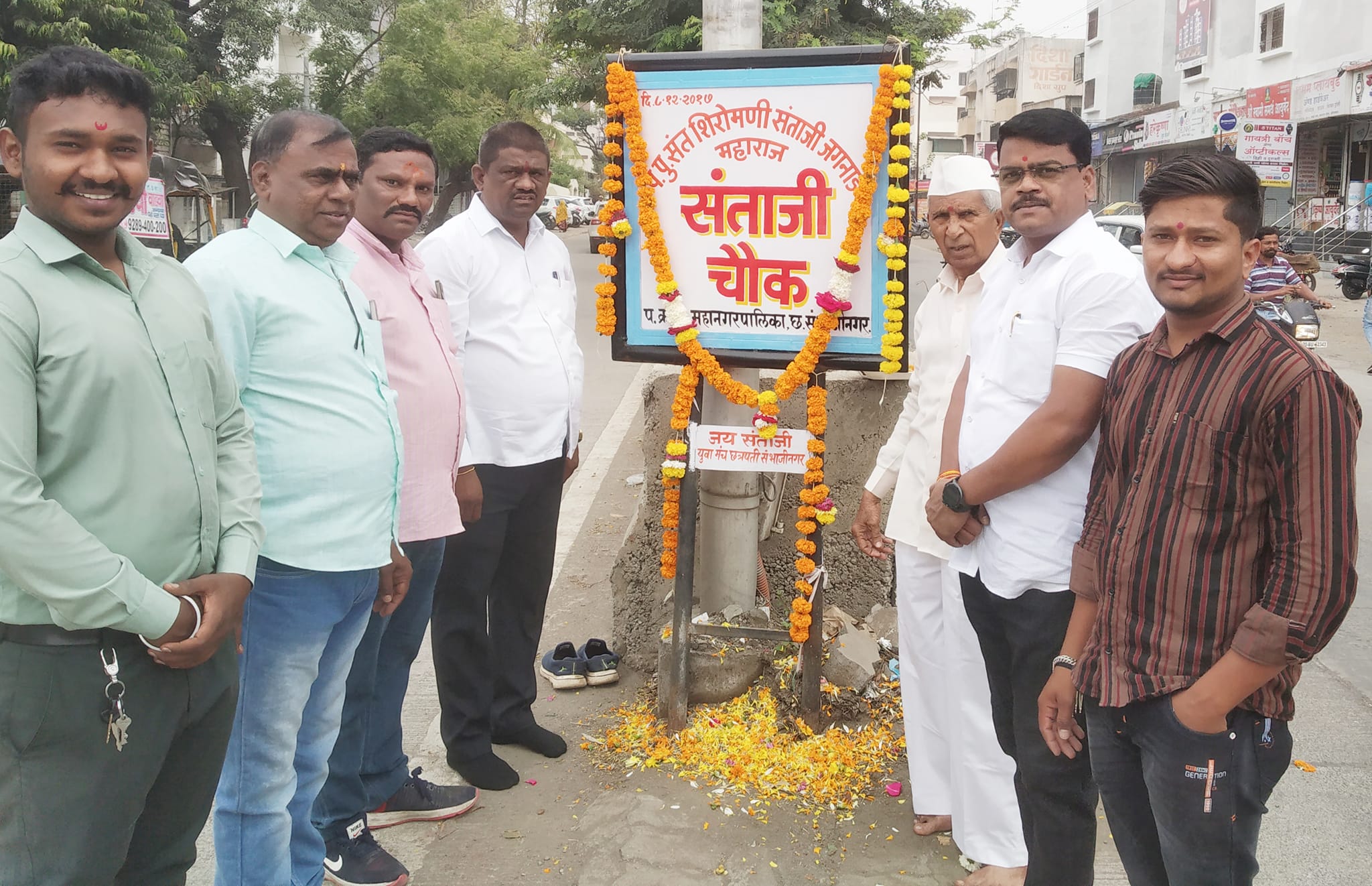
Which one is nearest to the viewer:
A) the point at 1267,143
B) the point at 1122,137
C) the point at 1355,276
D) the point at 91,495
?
the point at 91,495

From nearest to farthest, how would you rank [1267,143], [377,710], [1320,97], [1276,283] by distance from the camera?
[377,710], [1276,283], [1267,143], [1320,97]

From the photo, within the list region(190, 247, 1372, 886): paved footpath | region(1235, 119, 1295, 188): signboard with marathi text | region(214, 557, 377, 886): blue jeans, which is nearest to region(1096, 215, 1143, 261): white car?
region(1235, 119, 1295, 188): signboard with marathi text

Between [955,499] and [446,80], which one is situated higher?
[446,80]

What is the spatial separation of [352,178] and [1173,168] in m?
1.82

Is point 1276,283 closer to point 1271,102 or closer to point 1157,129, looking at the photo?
point 1271,102

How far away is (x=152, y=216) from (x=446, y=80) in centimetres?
1378

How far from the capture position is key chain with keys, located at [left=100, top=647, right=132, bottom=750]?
1831 mm

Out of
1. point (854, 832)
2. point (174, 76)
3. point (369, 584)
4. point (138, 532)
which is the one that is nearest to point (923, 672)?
point (854, 832)

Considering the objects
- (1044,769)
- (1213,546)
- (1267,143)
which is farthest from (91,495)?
(1267,143)

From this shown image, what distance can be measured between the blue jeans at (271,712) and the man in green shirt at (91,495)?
368 millimetres

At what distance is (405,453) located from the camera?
2.88 meters

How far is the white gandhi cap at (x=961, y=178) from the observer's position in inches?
121

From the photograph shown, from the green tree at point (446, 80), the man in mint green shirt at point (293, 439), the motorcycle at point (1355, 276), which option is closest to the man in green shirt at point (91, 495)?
the man in mint green shirt at point (293, 439)

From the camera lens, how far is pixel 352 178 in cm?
257
